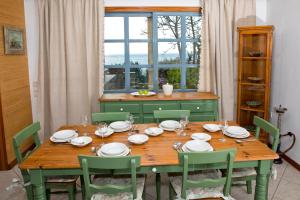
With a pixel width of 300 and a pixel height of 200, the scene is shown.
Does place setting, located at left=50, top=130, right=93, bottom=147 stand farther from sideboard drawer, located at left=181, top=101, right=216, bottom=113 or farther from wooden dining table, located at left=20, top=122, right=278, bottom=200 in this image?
sideboard drawer, located at left=181, top=101, right=216, bottom=113

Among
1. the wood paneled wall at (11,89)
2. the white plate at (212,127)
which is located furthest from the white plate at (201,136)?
the wood paneled wall at (11,89)

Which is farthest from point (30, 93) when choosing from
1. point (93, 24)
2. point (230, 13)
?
point (230, 13)

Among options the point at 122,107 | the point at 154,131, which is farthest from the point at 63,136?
the point at 122,107

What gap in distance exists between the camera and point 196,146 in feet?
7.22

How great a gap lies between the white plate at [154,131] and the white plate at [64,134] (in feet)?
2.24

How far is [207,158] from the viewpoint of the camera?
1.87 meters

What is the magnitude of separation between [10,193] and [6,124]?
0.95 metres

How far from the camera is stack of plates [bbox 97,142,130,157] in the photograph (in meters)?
2.08

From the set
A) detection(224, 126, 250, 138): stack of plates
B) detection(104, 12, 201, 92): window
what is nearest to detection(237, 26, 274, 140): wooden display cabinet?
detection(104, 12, 201, 92): window

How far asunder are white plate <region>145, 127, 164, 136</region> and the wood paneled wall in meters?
2.02

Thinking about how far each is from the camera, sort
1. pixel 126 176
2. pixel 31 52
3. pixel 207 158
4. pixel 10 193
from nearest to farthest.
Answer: pixel 207 158
pixel 126 176
pixel 10 193
pixel 31 52

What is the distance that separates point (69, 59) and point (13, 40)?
789 millimetres

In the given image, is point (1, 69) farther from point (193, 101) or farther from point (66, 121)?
point (193, 101)

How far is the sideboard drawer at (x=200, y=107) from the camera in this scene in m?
3.94
